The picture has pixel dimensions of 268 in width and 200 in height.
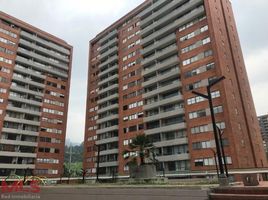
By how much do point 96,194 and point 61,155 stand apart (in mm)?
65241

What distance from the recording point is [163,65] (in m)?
61.1

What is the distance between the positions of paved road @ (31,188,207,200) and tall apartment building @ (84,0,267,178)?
27.3m

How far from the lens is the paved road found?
43.9 feet

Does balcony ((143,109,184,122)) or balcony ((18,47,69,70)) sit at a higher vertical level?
balcony ((18,47,69,70))

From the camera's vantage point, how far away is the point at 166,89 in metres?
57.9

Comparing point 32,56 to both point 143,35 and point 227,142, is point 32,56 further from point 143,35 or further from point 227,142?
point 227,142

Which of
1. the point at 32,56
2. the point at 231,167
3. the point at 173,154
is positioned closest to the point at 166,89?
the point at 173,154

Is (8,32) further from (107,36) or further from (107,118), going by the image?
(107,118)

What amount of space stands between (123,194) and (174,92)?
4415 cm

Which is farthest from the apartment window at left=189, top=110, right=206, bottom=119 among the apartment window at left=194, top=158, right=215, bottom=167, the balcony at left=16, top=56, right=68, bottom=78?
the balcony at left=16, top=56, right=68, bottom=78

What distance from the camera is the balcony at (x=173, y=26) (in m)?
57.5

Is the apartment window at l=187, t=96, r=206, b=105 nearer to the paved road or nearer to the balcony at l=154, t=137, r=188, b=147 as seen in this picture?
the balcony at l=154, t=137, r=188, b=147

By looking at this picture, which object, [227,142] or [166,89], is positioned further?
[166,89]

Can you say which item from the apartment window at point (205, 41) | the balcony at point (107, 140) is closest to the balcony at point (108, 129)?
the balcony at point (107, 140)
